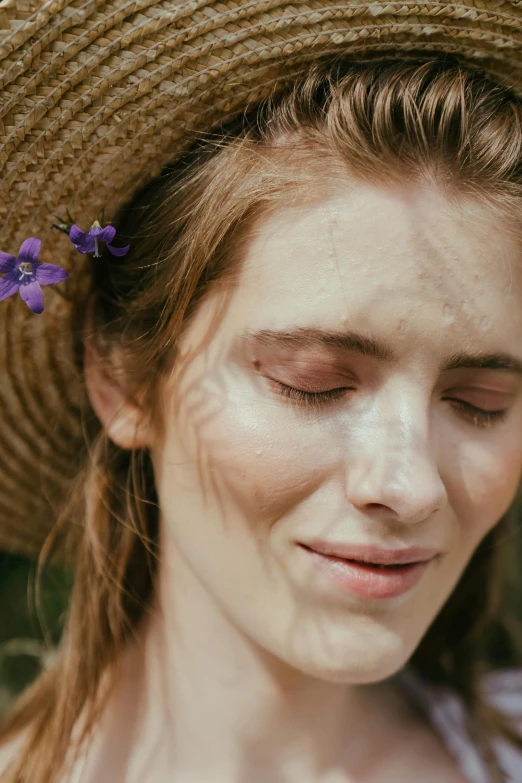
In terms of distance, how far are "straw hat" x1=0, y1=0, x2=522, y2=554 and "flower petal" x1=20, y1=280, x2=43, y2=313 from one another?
17 centimetres

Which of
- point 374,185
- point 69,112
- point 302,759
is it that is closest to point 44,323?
point 69,112

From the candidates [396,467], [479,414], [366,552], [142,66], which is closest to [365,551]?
[366,552]

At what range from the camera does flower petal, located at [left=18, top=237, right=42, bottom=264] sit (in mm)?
1187

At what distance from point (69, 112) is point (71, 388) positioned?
0.56 m

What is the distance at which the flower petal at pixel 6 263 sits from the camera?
1.19 metres

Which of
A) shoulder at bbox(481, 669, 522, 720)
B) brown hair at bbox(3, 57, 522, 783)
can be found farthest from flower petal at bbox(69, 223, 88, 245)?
shoulder at bbox(481, 669, 522, 720)

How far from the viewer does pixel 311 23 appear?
3.89 feet

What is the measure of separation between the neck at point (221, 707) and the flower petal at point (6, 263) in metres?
0.58

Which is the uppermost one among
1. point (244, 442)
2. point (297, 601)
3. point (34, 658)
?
point (244, 442)

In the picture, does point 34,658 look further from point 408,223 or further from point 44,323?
point 408,223

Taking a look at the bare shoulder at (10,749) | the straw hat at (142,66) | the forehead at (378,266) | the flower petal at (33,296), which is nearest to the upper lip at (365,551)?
the forehead at (378,266)

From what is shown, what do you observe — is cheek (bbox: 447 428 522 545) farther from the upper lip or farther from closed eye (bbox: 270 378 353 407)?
closed eye (bbox: 270 378 353 407)

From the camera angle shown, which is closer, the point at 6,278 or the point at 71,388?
the point at 6,278

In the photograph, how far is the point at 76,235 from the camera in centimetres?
121
